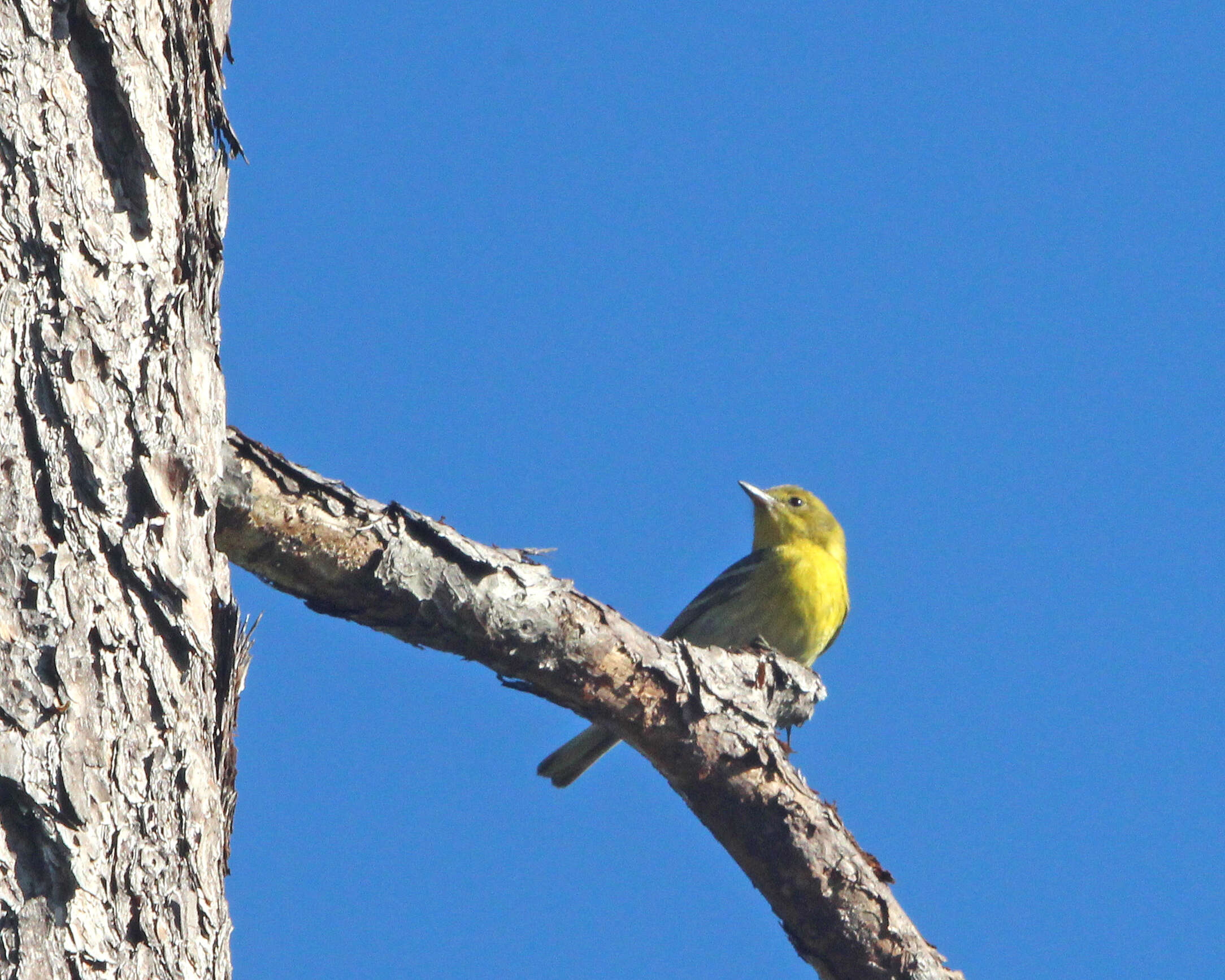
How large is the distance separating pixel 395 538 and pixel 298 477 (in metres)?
0.35

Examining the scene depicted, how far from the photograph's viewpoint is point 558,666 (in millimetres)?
4594

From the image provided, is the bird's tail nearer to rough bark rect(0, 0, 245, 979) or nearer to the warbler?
the warbler

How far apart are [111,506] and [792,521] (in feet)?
24.3

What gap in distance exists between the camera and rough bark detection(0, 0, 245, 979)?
9.11 ft

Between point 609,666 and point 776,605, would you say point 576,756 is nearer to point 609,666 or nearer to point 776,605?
point 776,605

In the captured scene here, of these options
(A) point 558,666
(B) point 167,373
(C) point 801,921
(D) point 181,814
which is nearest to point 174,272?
(B) point 167,373

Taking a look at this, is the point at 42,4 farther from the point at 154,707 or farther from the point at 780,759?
the point at 780,759

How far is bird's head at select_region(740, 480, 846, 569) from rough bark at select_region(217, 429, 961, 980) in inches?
185

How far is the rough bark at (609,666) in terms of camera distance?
4125 mm

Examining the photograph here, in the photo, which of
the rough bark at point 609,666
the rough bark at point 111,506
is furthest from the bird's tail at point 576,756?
the rough bark at point 111,506

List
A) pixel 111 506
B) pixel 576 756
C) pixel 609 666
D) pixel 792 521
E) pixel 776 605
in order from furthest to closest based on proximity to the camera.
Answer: pixel 792 521 → pixel 776 605 → pixel 576 756 → pixel 609 666 → pixel 111 506

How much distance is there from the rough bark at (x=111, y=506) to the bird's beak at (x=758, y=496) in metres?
6.92

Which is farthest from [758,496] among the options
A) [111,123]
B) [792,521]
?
[111,123]

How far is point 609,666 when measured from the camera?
469 centimetres
